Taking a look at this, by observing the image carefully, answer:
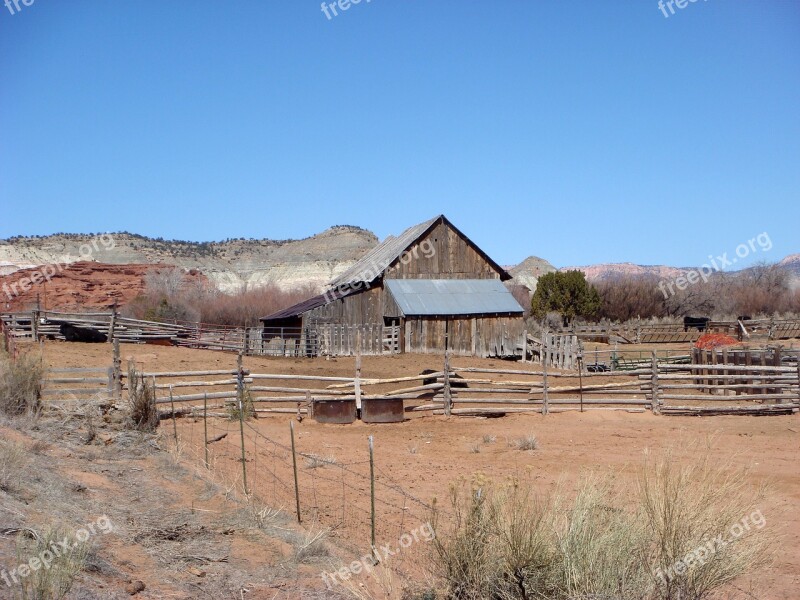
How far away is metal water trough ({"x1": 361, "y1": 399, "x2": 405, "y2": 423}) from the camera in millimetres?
16312

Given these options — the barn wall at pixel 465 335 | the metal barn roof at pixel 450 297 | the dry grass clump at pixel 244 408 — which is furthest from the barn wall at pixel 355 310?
the dry grass clump at pixel 244 408

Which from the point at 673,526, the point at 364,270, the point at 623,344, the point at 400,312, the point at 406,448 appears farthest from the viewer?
the point at 623,344

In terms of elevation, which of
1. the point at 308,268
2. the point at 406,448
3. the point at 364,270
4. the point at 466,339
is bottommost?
the point at 406,448

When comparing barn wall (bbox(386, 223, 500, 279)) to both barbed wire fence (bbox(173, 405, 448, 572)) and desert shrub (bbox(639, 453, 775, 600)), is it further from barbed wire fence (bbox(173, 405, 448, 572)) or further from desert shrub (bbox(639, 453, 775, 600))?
desert shrub (bbox(639, 453, 775, 600))

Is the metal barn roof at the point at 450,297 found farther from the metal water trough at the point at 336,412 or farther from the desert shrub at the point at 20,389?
the desert shrub at the point at 20,389

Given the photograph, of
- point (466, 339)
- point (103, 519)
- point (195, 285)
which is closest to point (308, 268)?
point (195, 285)

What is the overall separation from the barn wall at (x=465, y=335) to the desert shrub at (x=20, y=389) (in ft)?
66.1

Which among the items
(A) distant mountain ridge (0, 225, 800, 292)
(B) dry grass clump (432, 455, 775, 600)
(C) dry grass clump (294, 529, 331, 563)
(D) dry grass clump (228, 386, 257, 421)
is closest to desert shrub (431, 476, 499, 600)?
(B) dry grass clump (432, 455, 775, 600)

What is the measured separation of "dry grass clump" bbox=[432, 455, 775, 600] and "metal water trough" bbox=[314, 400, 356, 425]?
11084 mm

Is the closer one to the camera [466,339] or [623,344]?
[466,339]

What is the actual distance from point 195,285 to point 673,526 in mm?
66192

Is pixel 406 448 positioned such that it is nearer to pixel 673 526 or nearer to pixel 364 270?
pixel 673 526

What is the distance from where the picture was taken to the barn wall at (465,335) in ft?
106

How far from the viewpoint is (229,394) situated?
16734mm
